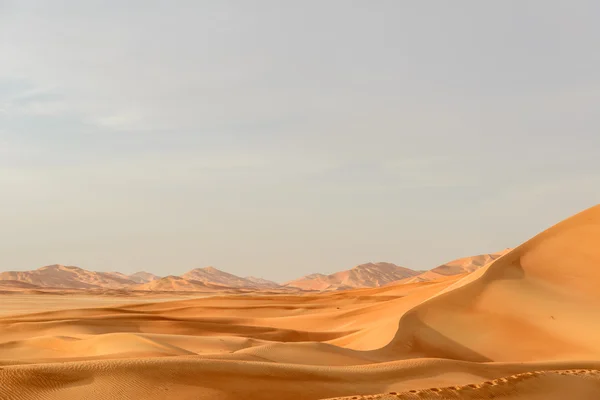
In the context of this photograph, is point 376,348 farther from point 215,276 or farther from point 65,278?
point 215,276

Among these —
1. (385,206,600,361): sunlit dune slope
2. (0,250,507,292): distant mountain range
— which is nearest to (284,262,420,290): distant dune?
(0,250,507,292): distant mountain range

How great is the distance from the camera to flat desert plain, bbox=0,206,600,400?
5117 mm

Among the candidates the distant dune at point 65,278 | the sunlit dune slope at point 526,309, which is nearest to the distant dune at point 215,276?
the distant dune at point 65,278

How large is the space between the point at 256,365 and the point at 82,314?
38.7 feet

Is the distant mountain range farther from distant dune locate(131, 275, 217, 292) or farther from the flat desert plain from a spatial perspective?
the flat desert plain

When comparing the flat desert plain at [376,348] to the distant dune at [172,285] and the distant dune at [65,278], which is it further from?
the distant dune at [65,278]

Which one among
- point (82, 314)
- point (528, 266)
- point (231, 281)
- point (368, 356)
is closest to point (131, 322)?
point (82, 314)

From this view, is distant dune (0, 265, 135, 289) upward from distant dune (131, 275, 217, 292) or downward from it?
upward

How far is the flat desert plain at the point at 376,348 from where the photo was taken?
16.8 feet

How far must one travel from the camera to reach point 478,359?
9305mm

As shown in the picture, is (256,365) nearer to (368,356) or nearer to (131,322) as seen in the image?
Result: (368,356)

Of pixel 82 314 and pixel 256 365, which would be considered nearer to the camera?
pixel 256 365

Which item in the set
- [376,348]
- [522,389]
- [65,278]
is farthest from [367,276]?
[522,389]

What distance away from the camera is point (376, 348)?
30.5 ft
